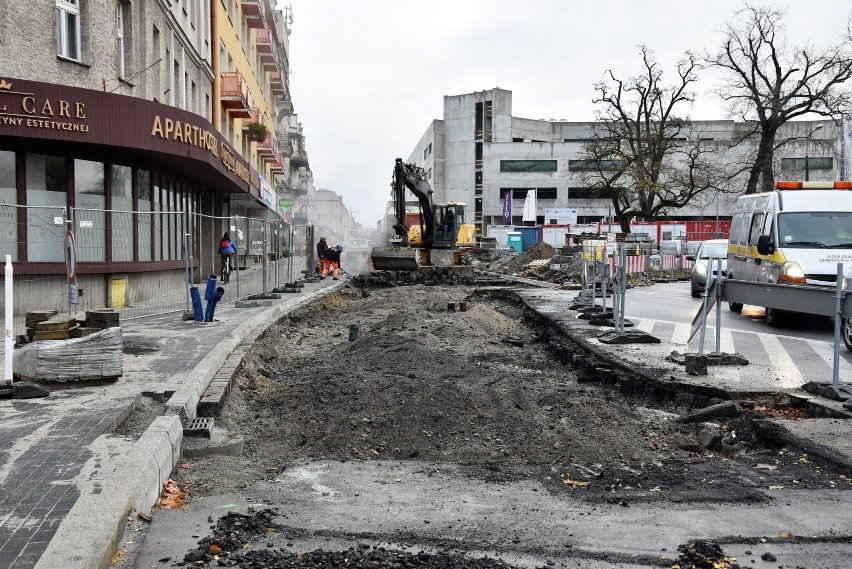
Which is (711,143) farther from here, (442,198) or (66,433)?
(66,433)

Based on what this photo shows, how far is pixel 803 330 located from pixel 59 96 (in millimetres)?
14050

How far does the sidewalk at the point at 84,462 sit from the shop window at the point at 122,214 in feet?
19.2

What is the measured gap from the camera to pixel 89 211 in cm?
1336

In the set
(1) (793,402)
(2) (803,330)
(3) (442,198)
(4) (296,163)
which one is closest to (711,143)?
(3) (442,198)

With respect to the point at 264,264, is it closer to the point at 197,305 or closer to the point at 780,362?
the point at 197,305

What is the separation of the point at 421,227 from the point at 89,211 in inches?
776

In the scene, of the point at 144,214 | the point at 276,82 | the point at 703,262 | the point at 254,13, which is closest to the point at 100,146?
the point at 144,214

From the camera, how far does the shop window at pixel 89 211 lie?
13.4 metres

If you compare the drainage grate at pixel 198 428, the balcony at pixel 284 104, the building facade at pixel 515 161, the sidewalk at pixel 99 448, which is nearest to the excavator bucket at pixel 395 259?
the sidewalk at pixel 99 448

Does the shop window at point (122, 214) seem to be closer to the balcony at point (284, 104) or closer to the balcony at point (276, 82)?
the balcony at point (276, 82)

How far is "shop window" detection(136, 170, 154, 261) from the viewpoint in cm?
1653

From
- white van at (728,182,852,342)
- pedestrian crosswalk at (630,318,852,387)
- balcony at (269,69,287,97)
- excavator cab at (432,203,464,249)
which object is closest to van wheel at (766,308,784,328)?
white van at (728,182,852,342)

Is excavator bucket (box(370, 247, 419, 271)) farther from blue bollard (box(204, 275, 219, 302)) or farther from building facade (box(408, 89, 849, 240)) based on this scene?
building facade (box(408, 89, 849, 240))

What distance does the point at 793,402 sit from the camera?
25.4ft
